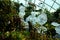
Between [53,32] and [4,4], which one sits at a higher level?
[4,4]

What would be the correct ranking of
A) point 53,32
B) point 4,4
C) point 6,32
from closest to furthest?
point 6,32 → point 53,32 → point 4,4

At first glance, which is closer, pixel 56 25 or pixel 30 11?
pixel 56 25

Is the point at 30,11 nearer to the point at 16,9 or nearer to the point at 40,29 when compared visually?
the point at 16,9

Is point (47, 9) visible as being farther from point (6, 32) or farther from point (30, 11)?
point (6, 32)

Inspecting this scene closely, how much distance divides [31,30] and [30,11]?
0.45 metres

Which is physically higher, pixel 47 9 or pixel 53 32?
pixel 47 9

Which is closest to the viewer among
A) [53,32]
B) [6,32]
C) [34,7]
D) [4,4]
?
[6,32]

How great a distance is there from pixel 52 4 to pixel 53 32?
19.1 inches

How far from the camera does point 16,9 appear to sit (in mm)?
3092

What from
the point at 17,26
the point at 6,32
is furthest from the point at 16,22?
the point at 6,32

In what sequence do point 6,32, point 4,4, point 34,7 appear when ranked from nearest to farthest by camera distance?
point 6,32, point 4,4, point 34,7

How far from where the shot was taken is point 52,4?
3.17 m

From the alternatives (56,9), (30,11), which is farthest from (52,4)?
(30,11)

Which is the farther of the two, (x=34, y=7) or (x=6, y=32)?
(x=34, y=7)
